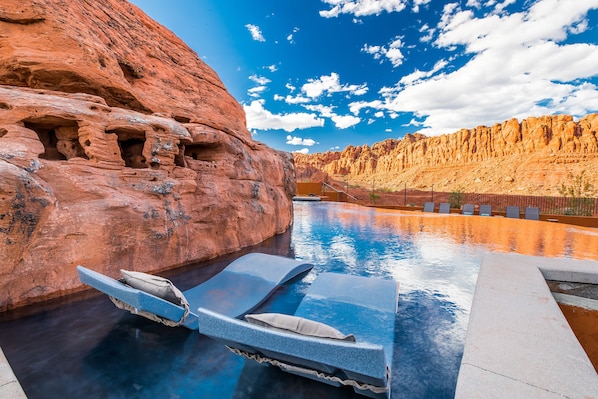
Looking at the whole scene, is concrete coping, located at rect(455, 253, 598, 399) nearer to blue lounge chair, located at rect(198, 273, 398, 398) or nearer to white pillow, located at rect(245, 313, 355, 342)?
blue lounge chair, located at rect(198, 273, 398, 398)

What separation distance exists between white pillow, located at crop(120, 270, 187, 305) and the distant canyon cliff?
119ft

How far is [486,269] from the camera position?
338 centimetres

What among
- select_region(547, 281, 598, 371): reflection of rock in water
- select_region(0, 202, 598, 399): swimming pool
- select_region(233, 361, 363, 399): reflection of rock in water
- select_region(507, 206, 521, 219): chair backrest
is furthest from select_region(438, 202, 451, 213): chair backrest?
select_region(233, 361, 363, 399): reflection of rock in water

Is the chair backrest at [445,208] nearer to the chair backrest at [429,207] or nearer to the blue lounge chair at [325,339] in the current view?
the chair backrest at [429,207]

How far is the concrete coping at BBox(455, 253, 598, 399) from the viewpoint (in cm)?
140

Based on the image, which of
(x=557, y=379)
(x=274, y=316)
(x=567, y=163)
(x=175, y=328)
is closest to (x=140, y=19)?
(x=175, y=328)

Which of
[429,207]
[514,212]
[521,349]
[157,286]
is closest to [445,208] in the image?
[429,207]

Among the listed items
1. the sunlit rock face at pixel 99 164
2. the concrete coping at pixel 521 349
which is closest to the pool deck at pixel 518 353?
the concrete coping at pixel 521 349

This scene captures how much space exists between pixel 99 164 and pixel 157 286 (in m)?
3.02

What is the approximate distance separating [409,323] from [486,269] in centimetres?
114

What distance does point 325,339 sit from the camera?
1890 mm

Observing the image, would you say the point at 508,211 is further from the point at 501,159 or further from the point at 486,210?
the point at 501,159

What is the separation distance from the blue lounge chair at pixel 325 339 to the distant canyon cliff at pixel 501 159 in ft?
117

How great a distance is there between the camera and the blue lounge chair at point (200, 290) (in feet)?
9.23
